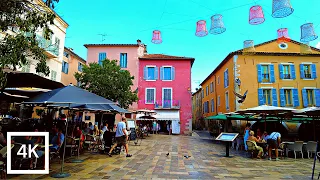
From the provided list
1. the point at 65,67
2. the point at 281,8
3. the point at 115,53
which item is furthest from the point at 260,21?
the point at 65,67

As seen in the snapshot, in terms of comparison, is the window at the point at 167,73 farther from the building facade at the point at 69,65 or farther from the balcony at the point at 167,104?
the building facade at the point at 69,65

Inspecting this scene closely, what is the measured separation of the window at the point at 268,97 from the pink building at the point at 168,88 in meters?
6.85

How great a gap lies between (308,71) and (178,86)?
39.2 feet

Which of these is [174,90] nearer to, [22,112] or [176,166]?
[22,112]

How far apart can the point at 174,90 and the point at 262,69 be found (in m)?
8.59

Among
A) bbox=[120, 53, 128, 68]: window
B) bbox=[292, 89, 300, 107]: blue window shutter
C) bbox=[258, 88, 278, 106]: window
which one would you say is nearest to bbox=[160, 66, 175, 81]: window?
bbox=[120, 53, 128, 68]: window

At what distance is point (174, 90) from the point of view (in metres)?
23.7

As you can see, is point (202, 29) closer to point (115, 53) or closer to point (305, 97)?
point (305, 97)

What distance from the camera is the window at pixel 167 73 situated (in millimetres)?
23891

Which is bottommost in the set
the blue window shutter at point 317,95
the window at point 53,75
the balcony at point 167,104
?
the balcony at point 167,104

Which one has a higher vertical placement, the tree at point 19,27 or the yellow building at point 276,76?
the yellow building at point 276,76

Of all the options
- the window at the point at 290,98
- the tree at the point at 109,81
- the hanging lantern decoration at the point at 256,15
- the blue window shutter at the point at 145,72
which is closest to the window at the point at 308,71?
the window at the point at 290,98

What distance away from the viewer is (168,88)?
77.6ft

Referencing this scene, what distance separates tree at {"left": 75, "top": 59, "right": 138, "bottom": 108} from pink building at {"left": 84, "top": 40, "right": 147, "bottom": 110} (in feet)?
21.3
